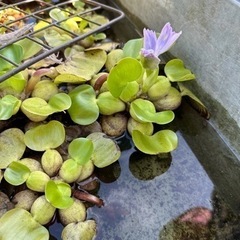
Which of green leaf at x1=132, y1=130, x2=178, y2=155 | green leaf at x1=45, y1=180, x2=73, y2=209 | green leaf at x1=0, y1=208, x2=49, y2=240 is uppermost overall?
green leaf at x1=132, y1=130, x2=178, y2=155

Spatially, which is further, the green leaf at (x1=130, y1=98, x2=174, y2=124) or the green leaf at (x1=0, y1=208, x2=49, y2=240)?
the green leaf at (x1=130, y1=98, x2=174, y2=124)

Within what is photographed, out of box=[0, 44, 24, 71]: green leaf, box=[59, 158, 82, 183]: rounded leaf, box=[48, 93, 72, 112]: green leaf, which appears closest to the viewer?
box=[59, 158, 82, 183]: rounded leaf

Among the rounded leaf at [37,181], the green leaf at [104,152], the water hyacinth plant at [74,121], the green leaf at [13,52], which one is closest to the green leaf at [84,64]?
the water hyacinth plant at [74,121]

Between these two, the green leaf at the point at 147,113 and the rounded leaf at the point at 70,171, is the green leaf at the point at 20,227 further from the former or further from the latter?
the green leaf at the point at 147,113

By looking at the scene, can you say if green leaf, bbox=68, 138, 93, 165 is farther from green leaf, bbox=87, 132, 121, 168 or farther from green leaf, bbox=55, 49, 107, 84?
green leaf, bbox=55, 49, 107, 84

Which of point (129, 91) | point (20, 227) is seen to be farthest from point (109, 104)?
point (20, 227)

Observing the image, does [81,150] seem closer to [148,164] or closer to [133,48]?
[148,164]

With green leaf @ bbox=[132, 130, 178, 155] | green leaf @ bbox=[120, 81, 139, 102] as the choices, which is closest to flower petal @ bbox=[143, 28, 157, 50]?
green leaf @ bbox=[120, 81, 139, 102]
